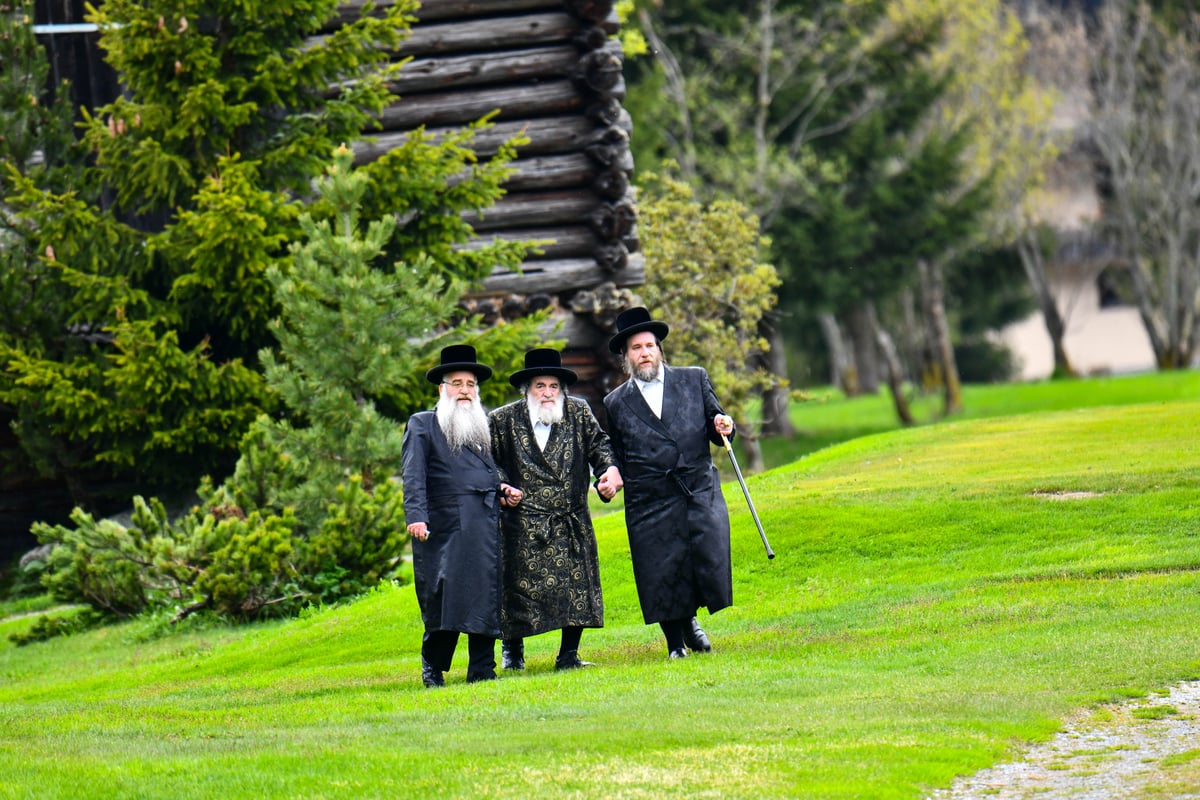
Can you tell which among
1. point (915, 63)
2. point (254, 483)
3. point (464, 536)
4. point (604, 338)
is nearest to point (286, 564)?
point (254, 483)

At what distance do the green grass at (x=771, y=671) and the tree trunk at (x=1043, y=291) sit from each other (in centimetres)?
2355

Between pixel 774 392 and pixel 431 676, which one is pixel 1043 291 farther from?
pixel 431 676

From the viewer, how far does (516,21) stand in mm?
21328

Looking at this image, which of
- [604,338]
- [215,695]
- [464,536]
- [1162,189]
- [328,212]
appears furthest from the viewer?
[1162,189]

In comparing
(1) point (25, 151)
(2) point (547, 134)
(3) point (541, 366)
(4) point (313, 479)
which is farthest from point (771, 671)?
(2) point (547, 134)

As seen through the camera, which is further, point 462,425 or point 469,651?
point 462,425

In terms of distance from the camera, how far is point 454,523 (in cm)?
1048

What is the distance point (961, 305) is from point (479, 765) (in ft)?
127

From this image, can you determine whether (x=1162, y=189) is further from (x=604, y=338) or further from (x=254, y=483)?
(x=254, y=483)

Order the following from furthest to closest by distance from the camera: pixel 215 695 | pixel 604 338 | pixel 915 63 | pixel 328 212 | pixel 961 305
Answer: pixel 961 305 < pixel 915 63 < pixel 604 338 < pixel 328 212 < pixel 215 695

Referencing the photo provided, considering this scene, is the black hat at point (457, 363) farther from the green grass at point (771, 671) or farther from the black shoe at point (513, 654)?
the green grass at point (771, 671)

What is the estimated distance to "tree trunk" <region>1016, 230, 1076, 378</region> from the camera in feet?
134

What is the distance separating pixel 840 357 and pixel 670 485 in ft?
126

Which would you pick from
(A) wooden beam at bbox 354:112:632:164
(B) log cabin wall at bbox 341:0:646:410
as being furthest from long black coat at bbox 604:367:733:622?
(A) wooden beam at bbox 354:112:632:164
